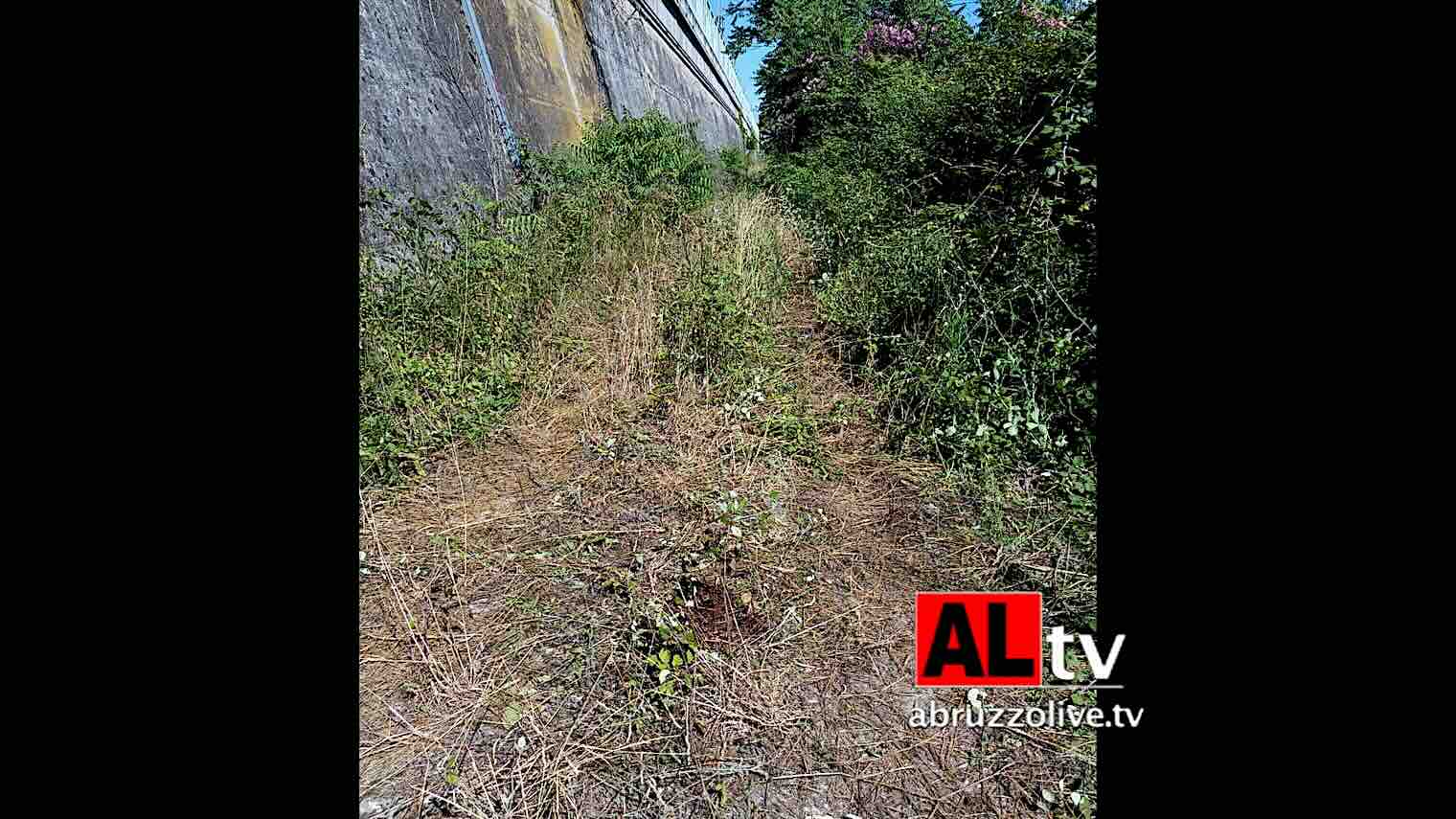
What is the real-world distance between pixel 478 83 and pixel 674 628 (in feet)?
14.2

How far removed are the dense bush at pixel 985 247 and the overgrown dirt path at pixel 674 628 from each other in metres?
0.41

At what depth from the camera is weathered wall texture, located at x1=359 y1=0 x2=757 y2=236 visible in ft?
11.1

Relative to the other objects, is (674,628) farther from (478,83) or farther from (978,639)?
(478,83)

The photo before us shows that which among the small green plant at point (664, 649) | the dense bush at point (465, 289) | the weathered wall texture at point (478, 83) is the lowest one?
the small green plant at point (664, 649)

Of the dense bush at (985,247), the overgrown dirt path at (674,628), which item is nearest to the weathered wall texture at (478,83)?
the overgrown dirt path at (674,628)

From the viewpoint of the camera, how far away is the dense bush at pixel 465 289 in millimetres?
2529

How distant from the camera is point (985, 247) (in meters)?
3.24

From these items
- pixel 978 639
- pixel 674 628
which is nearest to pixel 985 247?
pixel 978 639

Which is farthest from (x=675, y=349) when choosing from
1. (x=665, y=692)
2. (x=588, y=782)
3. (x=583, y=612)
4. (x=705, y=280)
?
(x=588, y=782)

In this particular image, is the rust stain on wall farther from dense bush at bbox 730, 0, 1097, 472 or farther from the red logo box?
the red logo box

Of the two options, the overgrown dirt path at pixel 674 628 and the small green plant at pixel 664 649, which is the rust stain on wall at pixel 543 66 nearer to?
the overgrown dirt path at pixel 674 628

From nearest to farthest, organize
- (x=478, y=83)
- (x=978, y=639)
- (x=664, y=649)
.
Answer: (x=664, y=649) → (x=978, y=639) → (x=478, y=83)

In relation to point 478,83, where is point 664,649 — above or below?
below

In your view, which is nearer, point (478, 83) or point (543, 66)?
point (478, 83)
